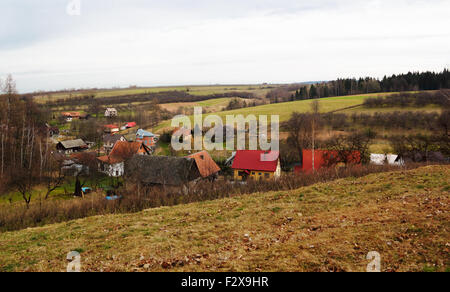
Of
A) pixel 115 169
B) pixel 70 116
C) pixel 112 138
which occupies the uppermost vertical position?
pixel 70 116

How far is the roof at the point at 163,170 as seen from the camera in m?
28.8

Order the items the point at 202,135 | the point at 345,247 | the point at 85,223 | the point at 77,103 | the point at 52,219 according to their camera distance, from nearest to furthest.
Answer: the point at 345,247 < the point at 85,223 < the point at 52,219 < the point at 202,135 < the point at 77,103

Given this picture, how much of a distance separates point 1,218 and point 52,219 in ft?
11.3

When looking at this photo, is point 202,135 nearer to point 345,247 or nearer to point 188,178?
point 188,178

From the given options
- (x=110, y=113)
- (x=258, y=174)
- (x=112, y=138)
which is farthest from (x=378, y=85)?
(x=110, y=113)

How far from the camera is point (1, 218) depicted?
1593cm

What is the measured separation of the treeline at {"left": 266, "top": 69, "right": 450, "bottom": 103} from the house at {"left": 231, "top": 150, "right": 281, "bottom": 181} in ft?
208

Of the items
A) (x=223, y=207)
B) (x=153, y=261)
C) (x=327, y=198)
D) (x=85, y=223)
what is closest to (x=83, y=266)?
(x=153, y=261)

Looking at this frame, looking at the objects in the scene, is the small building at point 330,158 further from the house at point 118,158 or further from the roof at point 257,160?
the house at point 118,158

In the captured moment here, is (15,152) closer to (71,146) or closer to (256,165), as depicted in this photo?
(71,146)

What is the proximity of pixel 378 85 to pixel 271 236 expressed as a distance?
94.5 m

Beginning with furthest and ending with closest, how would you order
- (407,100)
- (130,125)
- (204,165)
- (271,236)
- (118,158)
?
(130,125)
(407,100)
(118,158)
(204,165)
(271,236)

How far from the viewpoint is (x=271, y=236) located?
7992 millimetres

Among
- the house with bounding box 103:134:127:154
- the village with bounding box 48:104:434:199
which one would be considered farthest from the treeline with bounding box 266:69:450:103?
the house with bounding box 103:134:127:154
